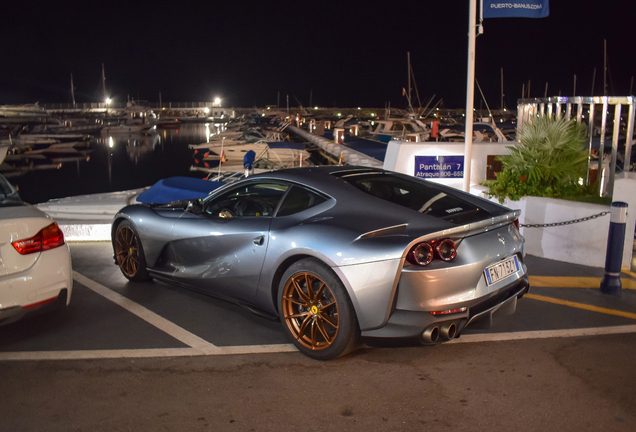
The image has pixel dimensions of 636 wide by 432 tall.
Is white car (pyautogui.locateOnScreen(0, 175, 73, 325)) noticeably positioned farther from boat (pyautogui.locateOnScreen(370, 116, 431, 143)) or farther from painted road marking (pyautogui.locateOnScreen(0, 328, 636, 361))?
boat (pyautogui.locateOnScreen(370, 116, 431, 143))

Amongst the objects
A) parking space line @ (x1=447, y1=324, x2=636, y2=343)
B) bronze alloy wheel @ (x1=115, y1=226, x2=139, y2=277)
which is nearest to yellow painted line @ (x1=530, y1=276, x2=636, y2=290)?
parking space line @ (x1=447, y1=324, x2=636, y2=343)

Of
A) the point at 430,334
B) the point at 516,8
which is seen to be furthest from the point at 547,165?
the point at 430,334

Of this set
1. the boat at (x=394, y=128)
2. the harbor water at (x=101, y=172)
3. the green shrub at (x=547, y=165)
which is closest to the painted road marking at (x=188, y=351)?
the green shrub at (x=547, y=165)

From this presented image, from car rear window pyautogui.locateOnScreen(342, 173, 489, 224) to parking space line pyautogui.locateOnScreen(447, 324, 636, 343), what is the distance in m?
1.10

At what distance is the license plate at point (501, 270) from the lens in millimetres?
3796

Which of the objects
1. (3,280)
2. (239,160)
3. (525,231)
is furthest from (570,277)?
(239,160)

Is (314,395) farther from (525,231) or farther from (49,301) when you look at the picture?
(525,231)

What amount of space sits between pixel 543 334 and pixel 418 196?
5.25 ft

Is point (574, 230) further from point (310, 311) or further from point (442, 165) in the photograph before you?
point (310, 311)

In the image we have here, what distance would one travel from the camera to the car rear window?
4004 mm

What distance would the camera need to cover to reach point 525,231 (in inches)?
289

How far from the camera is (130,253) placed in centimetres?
592

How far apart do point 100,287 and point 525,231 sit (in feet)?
18.3

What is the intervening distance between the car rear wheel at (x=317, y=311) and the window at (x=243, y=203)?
865 mm
